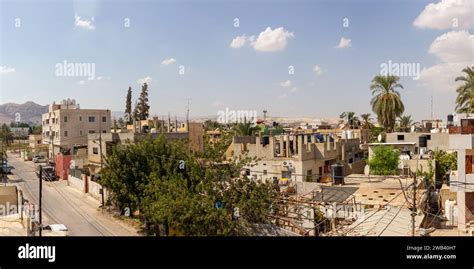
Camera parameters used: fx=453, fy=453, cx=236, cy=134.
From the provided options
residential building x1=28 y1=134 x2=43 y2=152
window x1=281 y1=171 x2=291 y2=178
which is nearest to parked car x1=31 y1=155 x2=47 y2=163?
residential building x1=28 y1=134 x2=43 y2=152

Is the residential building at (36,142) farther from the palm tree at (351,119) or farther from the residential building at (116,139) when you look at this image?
the palm tree at (351,119)

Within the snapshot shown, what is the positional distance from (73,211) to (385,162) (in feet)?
37.5

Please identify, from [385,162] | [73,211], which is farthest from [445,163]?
[73,211]

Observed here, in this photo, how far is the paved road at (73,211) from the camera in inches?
489

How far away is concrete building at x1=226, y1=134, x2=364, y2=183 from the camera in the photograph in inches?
666

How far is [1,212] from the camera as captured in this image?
13.1 meters

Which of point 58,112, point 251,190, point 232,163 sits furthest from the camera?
point 58,112

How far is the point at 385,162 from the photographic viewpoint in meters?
17.2

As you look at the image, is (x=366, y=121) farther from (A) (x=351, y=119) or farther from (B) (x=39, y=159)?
(B) (x=39, y=159)

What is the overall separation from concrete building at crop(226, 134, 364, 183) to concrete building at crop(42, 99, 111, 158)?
1521 centimetres
